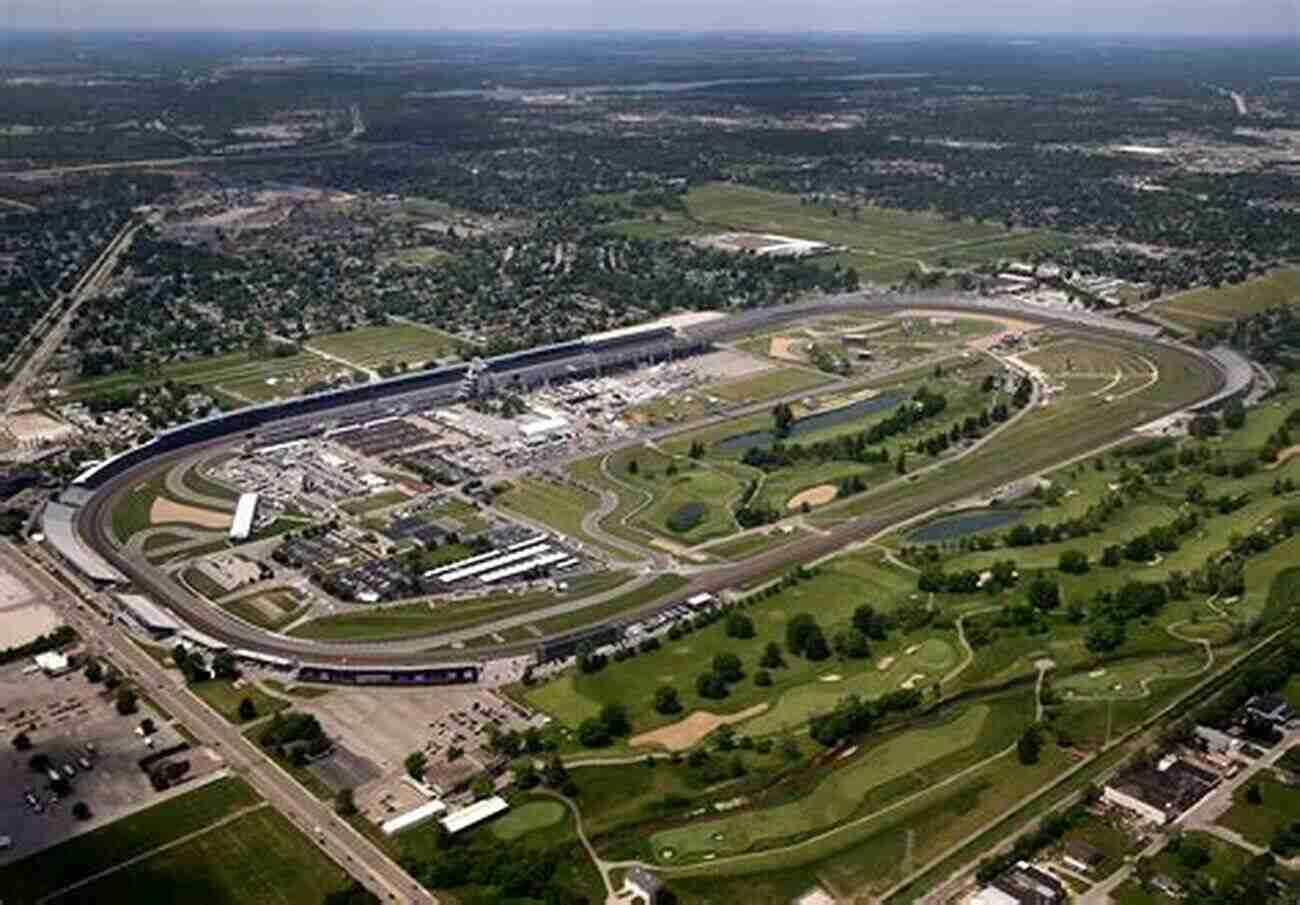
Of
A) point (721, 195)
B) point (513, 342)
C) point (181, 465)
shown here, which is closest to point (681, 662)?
point (181, 465)

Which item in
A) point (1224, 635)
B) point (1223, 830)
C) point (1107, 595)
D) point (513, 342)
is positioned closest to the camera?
point (1223, 830)

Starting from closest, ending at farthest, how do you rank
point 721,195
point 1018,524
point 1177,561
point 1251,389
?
point 1177,561
point 1018,524
point 1251,389
point 721,195

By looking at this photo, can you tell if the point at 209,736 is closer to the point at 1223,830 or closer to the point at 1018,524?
the point at 1223,830

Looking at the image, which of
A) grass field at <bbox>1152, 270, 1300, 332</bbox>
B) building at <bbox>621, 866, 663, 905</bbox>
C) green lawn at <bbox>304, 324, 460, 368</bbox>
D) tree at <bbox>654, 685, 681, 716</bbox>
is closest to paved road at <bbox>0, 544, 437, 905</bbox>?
building at <bbox>621, 866, 663, 905</bbox>

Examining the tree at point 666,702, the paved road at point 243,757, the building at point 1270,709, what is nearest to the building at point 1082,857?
the building at point 1270,709

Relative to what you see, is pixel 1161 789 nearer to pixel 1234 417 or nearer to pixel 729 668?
pixel 729 668

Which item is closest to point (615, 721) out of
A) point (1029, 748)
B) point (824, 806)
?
point (824, 806)

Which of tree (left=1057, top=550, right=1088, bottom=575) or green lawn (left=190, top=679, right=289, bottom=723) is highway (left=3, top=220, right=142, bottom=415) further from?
tree (left=1057, top=550, right=1088, bottom=575)
